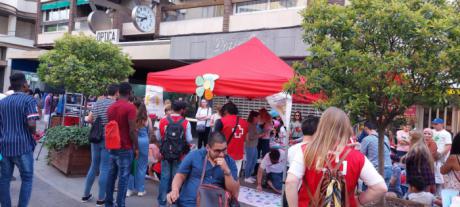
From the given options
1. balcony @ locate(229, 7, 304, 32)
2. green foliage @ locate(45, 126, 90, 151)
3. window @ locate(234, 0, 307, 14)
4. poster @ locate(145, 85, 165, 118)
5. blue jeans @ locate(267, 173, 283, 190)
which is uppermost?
window @ locate(234, 0, 307, 14)

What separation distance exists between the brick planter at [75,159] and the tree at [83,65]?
16.9 ft

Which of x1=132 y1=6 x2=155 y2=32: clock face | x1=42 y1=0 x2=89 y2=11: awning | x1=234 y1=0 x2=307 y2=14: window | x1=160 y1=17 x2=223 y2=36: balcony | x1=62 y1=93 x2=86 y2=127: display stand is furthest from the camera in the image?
x1=42 y1=0 x2=89 y2=11: awning

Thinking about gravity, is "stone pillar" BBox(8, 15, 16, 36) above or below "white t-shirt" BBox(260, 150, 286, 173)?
above

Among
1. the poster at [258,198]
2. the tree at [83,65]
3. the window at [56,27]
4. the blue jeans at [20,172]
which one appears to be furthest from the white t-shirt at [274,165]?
the window at [56,27]

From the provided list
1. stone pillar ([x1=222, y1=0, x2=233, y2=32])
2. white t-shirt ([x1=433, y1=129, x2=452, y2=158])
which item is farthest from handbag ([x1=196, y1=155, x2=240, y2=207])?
stone pillar ([x1=222, y1=0, x2=233, y2=32])

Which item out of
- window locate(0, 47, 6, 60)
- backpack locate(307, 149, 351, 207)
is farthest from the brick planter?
window locate(0, 47, 6, 60)

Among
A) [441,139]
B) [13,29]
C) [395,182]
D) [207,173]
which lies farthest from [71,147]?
[13,29]

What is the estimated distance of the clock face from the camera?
18719 millimetres

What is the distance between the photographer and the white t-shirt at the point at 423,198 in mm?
5880

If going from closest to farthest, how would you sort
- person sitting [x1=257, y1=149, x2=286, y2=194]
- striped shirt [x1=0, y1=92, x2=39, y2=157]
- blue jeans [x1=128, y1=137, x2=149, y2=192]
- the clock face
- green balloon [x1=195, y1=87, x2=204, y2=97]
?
striped shirt [x1=0, y1=92, x2=39, y2=157] → green balloon [x1=195, y1=87, x2=204, y2=97] → blue jeans [x1=128, y1=137, x2=149, y2=192] → person sitting [x1=257, y1=149, x2=286, y2=194] → the clock face

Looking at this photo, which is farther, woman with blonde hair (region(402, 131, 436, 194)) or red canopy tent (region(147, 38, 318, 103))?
red canopy tent (region(147, 38, 318, 103))

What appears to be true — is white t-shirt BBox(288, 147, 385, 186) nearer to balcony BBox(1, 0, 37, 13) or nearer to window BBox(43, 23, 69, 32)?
window BBox(43, 23, 69, 32)

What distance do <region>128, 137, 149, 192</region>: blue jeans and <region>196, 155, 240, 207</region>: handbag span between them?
11.9 feet

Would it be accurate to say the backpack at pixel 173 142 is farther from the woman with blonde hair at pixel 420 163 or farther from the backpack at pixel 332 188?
the backpack at pixel 332 188
